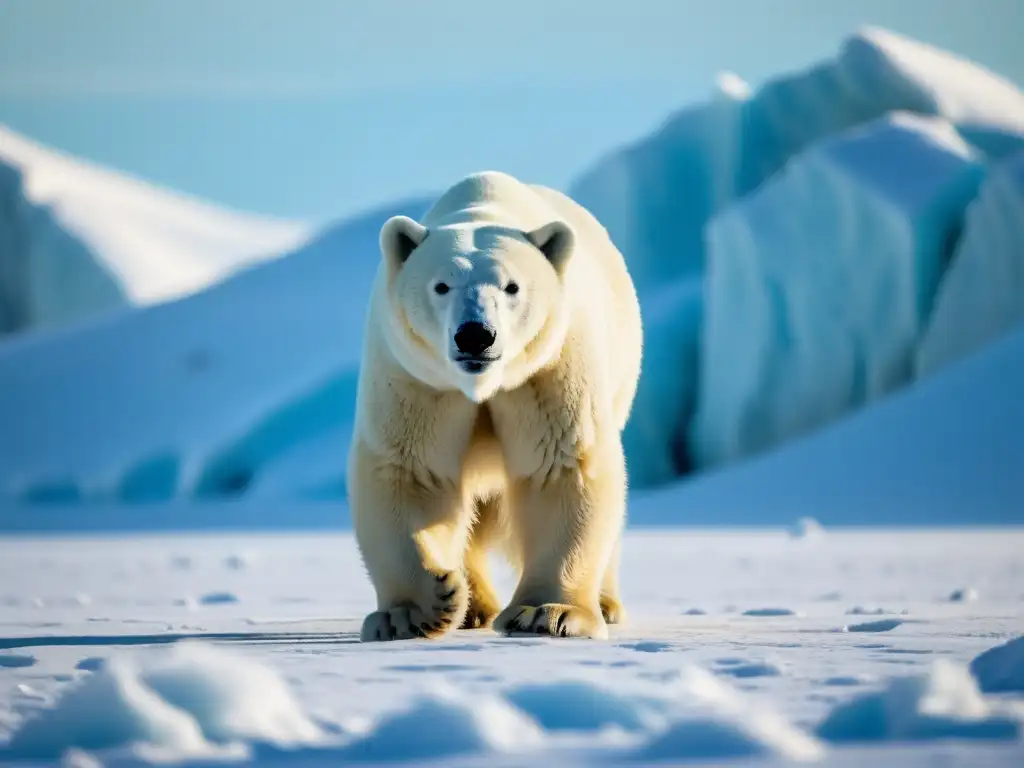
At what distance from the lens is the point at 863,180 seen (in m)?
16.5

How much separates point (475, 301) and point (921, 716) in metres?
1.69

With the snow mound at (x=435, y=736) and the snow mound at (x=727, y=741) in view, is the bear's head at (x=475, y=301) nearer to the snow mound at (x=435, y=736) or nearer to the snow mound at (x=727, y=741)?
the snow mound at (x=435, y=736)

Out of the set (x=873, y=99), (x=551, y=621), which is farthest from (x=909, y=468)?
(x=551, y=621)

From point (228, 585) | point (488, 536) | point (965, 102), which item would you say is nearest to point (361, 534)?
point (488, 536)

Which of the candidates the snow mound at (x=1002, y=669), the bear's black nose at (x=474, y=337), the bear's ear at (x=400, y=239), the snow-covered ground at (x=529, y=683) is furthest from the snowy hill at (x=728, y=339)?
the snow mound at (x=1002, y=669)

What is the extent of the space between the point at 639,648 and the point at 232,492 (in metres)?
18.8

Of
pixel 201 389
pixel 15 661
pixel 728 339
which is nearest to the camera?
A: pixel 15 661

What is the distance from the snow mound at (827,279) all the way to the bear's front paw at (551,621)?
13269 mm

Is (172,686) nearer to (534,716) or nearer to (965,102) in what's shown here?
(534,716)

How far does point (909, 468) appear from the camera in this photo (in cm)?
1307

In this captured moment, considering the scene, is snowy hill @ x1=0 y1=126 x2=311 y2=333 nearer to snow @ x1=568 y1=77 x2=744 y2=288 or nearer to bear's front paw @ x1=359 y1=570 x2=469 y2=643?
snow @ x1=568 y1=77 x2=744 y2=288

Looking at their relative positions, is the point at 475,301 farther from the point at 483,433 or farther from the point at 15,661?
the point at 15,661

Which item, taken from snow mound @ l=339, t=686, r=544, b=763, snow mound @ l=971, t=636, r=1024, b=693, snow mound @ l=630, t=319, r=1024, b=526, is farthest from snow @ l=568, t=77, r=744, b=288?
snow mound @ l=339, t=686, r=544, b=763

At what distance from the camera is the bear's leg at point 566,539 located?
3.64 metres
